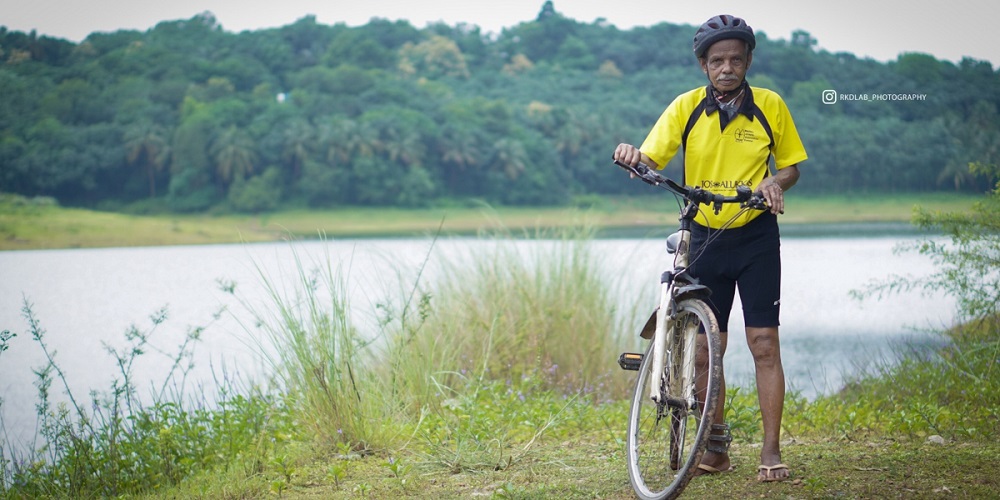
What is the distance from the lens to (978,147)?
45625 millimetres

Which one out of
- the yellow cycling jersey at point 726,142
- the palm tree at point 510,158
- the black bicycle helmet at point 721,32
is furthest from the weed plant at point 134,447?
the palm tree at point 510,158

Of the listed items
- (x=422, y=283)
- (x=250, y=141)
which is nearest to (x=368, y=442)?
(x=422, y=283)

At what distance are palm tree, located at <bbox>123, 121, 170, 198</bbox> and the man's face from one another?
1852 inches

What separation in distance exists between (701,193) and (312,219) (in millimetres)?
41600

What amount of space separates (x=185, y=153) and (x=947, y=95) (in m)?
37.6

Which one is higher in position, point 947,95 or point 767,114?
point 947,95

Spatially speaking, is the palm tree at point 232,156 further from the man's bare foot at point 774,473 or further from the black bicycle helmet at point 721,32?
the man's bare foot at point 774,473

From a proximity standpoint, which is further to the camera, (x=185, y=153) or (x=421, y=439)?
(x=185, y=153)

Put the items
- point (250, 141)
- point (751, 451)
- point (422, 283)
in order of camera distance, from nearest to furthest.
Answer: point (751, 451) < point (422, 283) < point (250, 141)

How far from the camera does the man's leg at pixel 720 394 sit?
3615 mm

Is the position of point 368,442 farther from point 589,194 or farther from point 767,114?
point 589,194

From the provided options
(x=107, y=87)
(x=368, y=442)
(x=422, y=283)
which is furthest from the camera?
(x=107, y=87)

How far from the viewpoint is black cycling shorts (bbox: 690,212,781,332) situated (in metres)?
3.63

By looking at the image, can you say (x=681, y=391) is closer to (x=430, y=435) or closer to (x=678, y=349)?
(x=678, y=349)
